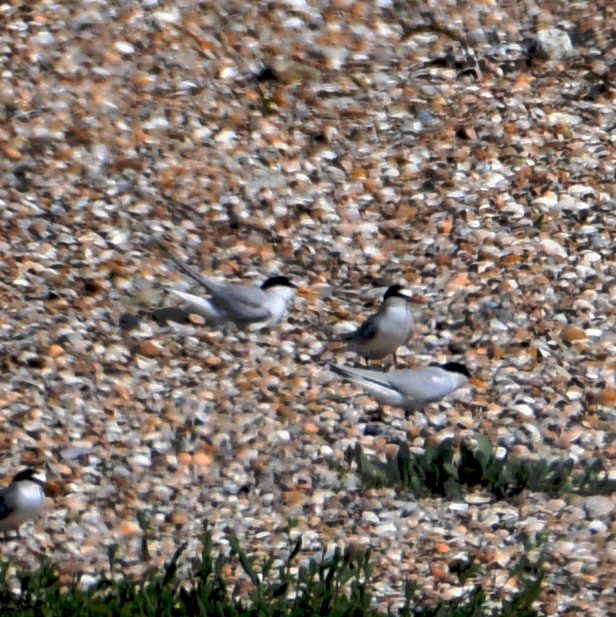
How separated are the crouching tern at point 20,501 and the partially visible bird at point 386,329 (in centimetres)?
189

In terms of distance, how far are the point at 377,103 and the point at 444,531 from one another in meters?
4.05

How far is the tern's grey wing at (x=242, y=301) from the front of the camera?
7.30 m

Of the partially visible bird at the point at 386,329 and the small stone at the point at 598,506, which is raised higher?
the small stone at the point at 598,506

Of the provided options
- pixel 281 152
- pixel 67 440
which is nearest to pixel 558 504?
pixel 67 440

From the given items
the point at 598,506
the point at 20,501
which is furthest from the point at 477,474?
the point at 20,501

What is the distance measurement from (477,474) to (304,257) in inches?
91.0

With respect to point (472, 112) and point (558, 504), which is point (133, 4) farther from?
point (558, 504)

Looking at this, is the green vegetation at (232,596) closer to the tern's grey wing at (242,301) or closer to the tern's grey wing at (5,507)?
the tern's grey wing at (5,507)

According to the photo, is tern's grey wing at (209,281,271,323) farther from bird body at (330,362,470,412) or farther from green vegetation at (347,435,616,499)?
green vegetation at (347,435,616,499)

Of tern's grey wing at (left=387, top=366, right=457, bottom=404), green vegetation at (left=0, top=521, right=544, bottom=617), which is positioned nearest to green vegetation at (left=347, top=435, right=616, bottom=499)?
tern's grey wing at (left=387, top=366, right=457, bottom=404)

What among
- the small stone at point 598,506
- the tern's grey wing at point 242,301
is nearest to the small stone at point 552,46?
the tern's grey wing at point 242,301

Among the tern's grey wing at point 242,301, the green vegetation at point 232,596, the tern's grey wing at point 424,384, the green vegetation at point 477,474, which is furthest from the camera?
the tern's grey wing at point 242,301

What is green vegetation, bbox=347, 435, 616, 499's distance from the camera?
243 inches

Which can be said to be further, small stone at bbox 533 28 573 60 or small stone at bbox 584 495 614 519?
small stone at bbox 533 28 573 60
